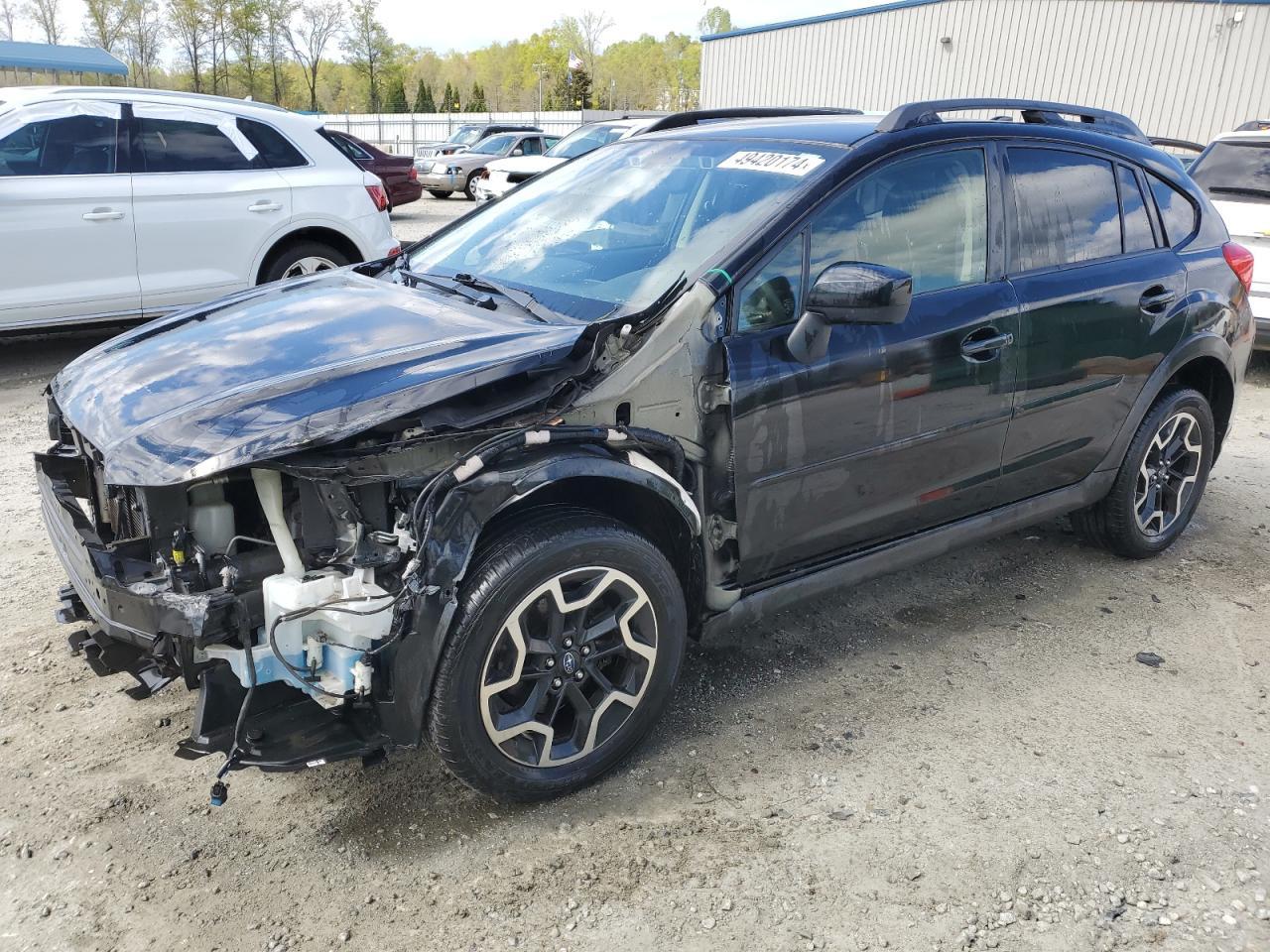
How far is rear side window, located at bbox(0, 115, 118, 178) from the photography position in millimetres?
6629

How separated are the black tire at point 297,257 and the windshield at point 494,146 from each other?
53.5 ft

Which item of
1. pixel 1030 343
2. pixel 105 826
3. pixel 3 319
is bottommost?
pixel 105 826

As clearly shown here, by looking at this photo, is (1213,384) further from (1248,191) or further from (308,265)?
(308,265)

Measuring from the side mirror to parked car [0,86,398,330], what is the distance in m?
5.68

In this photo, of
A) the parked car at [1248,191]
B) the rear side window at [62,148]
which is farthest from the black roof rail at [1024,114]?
the rear side window at [62,148]

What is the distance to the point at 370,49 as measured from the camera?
7688 cm

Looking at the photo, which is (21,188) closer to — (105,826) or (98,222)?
(98,222)

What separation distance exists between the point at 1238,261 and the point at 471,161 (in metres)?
19.9

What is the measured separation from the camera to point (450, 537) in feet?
8.07

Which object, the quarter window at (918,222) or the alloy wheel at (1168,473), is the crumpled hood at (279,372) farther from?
the alloy wheel at (1168,473)

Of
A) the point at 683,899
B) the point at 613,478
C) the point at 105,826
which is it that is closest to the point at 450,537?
the point at 613,478

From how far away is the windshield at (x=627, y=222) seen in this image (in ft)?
10.1

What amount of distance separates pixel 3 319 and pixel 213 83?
7098 cm

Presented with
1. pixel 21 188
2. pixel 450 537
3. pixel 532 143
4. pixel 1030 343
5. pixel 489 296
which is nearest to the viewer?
pixel 450 537
